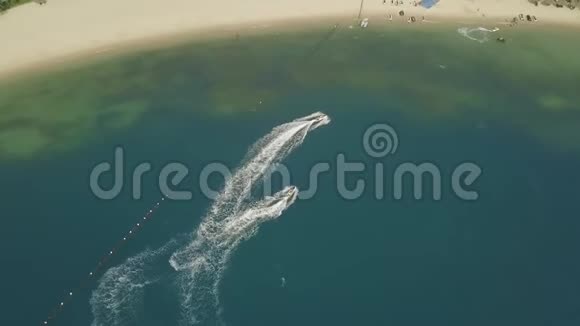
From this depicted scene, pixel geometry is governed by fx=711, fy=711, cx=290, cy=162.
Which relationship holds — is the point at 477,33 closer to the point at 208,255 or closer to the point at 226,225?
the point at 226,225

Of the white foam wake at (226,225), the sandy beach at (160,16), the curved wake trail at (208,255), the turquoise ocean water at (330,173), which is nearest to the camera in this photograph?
the curved wake trail at (208,255)

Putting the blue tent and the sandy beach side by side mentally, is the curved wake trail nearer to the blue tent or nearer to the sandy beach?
the sandy beach

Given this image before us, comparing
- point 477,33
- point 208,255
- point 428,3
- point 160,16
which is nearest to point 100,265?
point 208,255

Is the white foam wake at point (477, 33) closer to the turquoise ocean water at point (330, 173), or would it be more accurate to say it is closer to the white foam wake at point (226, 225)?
the turquoise ocean water at point (330, 173)

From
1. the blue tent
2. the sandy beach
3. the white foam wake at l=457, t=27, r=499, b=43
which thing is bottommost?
the white foam wake at l=457, t=27, r=499, b=43

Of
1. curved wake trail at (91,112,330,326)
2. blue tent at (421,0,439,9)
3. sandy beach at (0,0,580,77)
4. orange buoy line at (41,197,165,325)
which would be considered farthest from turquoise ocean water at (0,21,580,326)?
blue tent at (421,0,439,9)

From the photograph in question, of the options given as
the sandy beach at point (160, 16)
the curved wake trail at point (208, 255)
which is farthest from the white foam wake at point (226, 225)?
the sandy beach at point (160, 16)

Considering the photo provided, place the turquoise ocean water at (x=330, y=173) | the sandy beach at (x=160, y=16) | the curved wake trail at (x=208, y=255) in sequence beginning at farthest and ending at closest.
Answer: the sandy beach at (x=160, y=16), the turquoise ocean water at (x=330, y=173), the curved wake trail at (x=208, y=255)
